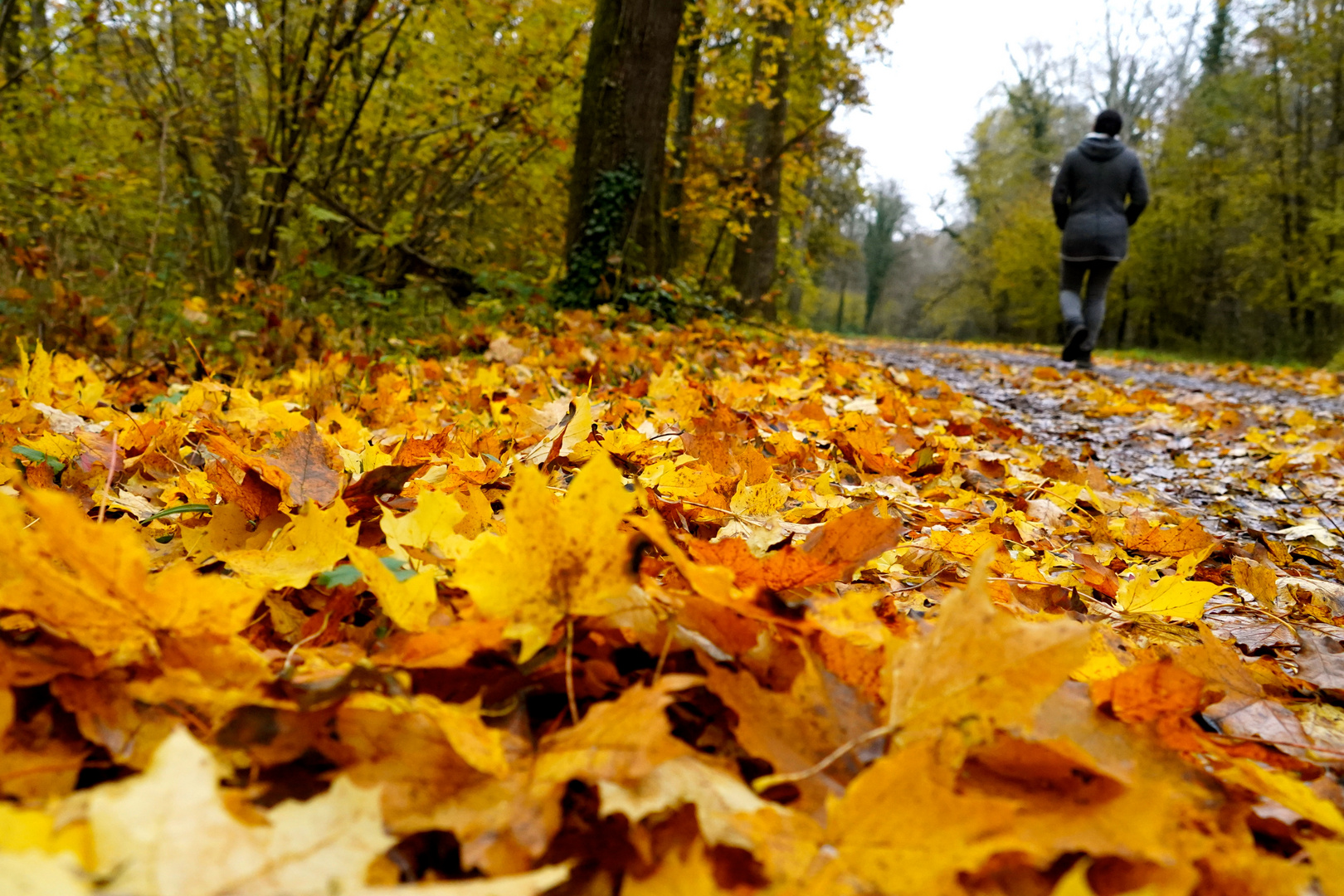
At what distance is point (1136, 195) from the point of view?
7.39 m

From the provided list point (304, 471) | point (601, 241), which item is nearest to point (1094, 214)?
point (601, 241)

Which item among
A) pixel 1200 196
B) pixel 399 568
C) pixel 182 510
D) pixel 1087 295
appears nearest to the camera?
pixel 399 568

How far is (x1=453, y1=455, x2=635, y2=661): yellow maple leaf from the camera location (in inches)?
24.0

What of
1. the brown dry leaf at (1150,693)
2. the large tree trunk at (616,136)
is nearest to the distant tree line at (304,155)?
the large tree trunk at (616,136)

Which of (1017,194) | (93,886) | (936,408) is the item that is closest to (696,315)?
(936,408)

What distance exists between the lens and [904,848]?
478mm

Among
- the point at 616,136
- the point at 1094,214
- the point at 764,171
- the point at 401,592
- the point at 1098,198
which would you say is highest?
the point at 764,171

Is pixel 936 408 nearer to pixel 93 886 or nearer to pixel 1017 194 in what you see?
pixel 93 886

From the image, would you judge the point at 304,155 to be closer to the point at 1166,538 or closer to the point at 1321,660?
the point at 1166,538

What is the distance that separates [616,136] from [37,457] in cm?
540

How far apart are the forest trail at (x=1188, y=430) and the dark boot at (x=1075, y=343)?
27.4 inches

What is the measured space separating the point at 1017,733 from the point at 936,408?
9.17 ft

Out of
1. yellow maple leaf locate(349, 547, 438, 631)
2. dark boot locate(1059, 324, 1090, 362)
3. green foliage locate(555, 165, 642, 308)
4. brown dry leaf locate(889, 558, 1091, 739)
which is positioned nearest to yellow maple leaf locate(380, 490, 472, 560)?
yellow maple leaf locate(349, 547, 438, 631)

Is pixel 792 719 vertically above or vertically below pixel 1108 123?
below
